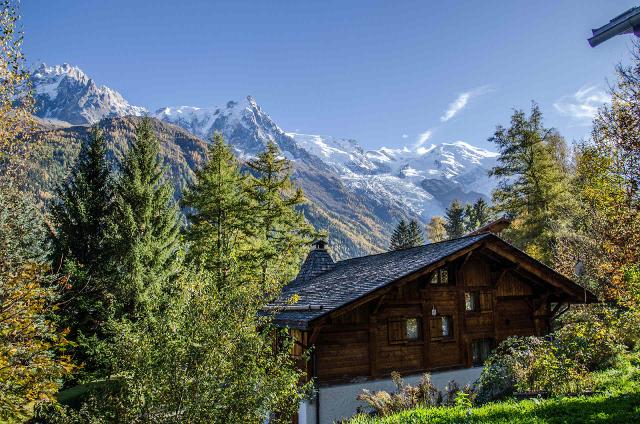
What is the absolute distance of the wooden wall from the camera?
15914 millimetres

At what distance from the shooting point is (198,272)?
1012 centimetres

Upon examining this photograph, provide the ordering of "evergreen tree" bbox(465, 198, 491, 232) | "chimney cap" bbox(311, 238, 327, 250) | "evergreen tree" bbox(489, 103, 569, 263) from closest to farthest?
"chimney cap" bbox(311, 238, 327, 250), "evergreen tree" bbox(489, 103, 569, 263), "evergreen tree" bbox(465, 198, 491, 232)

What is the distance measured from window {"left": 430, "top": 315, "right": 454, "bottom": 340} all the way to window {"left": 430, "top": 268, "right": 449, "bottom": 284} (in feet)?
4.70

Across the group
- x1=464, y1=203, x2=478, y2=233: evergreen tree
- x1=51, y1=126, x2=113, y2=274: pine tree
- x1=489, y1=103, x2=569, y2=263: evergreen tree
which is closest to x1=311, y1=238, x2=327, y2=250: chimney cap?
x1=51, y1=126, x2=113, y2=274: pine tree

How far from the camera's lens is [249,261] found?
27875 mm

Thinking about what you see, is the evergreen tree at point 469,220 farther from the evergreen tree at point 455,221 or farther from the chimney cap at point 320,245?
the chimney cap at point 320,245

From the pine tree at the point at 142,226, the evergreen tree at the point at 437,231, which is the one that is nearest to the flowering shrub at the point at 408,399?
the pine tree at the point at 142,226

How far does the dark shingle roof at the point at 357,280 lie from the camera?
50.1ft

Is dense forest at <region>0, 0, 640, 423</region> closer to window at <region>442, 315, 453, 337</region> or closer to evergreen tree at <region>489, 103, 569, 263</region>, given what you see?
evergreen tree at <region>489, 103, 569, 263</region>

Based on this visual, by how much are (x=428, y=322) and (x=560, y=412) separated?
926cm

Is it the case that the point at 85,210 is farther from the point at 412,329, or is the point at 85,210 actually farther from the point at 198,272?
the point at 412,329

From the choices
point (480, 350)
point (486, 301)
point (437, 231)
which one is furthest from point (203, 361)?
point (437, 231)

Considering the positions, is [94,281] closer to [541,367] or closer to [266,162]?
[266,162]

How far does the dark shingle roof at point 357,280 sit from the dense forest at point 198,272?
5.63 feet
